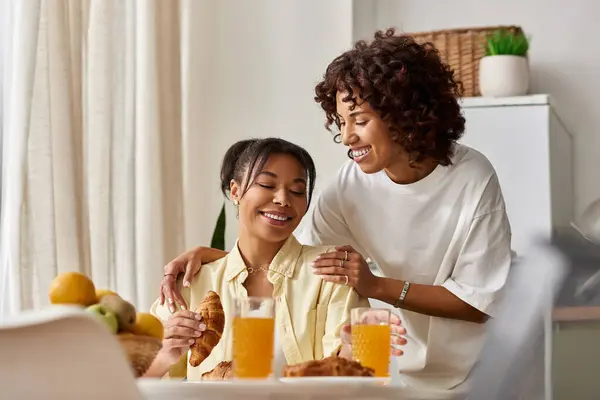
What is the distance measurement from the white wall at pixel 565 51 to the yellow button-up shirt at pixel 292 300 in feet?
6.04

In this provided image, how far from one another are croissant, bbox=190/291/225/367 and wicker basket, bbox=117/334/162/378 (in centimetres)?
55

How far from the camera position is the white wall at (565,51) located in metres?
3.59

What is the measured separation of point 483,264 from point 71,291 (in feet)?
3.89

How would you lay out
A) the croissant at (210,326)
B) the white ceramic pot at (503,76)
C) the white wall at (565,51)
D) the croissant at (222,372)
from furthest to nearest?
the white wall at (565,51) < the white ceramic pot at (503,76) < the croissant at (210,326) < the croissant at (222,372)

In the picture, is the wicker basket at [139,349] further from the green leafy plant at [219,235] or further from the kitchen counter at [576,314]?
the green leafy plant at [219,235]

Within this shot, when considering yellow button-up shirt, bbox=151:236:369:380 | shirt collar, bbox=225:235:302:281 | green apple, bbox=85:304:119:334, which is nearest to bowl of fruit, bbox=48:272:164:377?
green apple, bbox=85:304:119:334

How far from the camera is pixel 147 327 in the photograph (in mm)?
1156

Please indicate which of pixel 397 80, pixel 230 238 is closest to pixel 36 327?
pixel 397 80

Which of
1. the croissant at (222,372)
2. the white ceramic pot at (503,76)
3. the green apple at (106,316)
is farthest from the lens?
the white ceramic pot at (503,76)

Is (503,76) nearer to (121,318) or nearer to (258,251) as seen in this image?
(258,251)

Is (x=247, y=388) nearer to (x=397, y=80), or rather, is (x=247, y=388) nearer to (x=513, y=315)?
(x=513, y=315)

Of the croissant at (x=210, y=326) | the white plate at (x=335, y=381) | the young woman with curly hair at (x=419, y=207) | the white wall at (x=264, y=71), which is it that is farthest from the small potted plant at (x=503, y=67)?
the white plate at (x=335, y=381)

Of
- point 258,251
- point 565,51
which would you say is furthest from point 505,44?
point 258,251

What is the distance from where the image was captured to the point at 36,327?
742 millimetres
